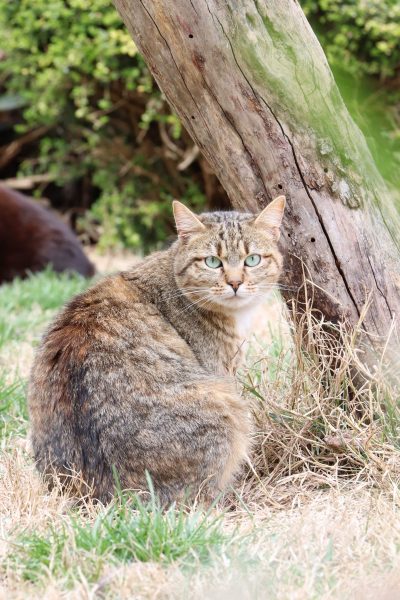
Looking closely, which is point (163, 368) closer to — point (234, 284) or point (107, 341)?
point (107, 341)

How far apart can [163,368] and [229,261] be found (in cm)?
60

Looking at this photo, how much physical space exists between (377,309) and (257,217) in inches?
25.1

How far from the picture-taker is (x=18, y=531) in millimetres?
2783

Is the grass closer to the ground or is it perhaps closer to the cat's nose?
the ground

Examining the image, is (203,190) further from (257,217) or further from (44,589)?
(44,589)

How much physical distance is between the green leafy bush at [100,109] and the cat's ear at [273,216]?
14.1 feet

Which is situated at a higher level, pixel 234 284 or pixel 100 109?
pixel 100 109

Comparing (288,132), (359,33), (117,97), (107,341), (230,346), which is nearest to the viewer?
(107,341)

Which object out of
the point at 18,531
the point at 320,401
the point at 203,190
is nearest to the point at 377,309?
the point at 320,401

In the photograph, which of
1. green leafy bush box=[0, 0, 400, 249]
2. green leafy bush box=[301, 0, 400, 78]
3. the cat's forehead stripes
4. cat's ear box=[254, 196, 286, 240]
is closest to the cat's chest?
the cat's forehead stripes

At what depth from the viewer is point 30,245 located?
27.0ft

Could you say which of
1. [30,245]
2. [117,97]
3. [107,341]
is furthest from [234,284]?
[117,97]

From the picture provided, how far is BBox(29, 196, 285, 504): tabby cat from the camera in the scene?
9.89ft

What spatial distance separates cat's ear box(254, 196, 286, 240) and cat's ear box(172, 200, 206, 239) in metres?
0.29
